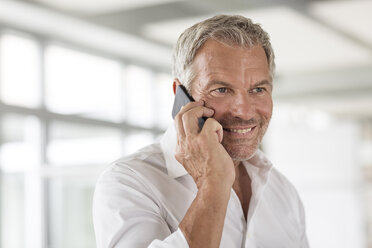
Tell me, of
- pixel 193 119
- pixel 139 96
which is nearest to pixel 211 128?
pixel 193 119

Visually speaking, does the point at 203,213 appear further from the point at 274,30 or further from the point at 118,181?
the point at 274,30

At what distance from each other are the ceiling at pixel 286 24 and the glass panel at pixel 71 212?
1.59 meters

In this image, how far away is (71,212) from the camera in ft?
20.8

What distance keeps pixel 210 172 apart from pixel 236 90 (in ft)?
0.83

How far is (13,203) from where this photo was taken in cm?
555

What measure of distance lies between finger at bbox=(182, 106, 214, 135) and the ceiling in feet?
12.2

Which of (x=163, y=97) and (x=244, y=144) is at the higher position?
(x=163, y=97)

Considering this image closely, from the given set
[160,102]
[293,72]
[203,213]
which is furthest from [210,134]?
[293,72]

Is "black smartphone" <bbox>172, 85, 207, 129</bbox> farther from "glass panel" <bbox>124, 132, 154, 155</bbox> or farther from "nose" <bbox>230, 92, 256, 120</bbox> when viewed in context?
"glass panel" <bbox>124, 132, 154, 155</bbox>

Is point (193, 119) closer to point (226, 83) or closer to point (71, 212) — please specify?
point (226, 83)

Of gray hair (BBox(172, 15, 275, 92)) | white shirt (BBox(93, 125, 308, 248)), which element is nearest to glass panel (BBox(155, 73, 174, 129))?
white shirt (BBox(93, 125, 308, 248))

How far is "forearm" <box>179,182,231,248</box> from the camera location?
113cm

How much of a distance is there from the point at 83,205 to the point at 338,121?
622 cm

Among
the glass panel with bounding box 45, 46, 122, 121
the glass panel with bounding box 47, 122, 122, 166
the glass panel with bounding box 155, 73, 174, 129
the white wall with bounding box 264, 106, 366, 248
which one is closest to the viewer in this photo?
the glass panel with bounding box 45, 46, 122, 121
